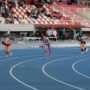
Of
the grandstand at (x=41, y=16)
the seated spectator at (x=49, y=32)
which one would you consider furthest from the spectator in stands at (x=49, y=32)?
the grandstand at (x=41, y=16)

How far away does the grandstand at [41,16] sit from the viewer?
124 ft

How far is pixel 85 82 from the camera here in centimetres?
1520

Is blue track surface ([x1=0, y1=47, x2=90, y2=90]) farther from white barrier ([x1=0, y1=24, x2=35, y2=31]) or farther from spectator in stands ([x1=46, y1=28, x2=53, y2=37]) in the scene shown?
spectator in stands ([x1=46, y1=28, x2=53, y2=37])

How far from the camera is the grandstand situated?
37.9 metres

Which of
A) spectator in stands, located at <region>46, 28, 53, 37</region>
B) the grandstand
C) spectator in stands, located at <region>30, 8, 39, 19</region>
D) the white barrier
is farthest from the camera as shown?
spectator in stands, located at <region>30, 8, 39, 19</region>

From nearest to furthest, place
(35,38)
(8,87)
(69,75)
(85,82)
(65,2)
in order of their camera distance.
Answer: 1. (8,87)
2. (85,82)
3. (69,75)
4. (35,38)
5. (65,2)

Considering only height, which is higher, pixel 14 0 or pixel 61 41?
pixel 14 0

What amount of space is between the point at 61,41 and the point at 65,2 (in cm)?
904

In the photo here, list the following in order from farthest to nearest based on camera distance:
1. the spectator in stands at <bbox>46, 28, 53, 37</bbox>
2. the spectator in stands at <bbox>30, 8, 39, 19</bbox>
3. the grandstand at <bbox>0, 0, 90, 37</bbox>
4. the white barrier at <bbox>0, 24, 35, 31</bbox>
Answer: the spectator in stands at <bbox>30, 8, 39, 19</bbox> → the spectator in stands at <bbox>46, 28, 53, 37</bbox> → the grandstand at <bbox>0, 0, 90, 37</bbox> → the white barrier at <bbox>0, 24, 35, 31</bbox>

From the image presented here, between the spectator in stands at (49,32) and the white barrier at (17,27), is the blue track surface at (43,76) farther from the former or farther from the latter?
the spectator in stands at (49,32)

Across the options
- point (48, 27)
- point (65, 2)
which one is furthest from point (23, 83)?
point (65, 2)

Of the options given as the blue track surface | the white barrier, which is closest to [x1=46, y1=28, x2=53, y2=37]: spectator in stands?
the white barrier

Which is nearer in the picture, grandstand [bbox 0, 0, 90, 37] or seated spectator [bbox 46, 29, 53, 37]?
grandstand [bbox 0, 0, 90, 37]

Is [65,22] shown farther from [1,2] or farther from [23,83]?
[23,83]
